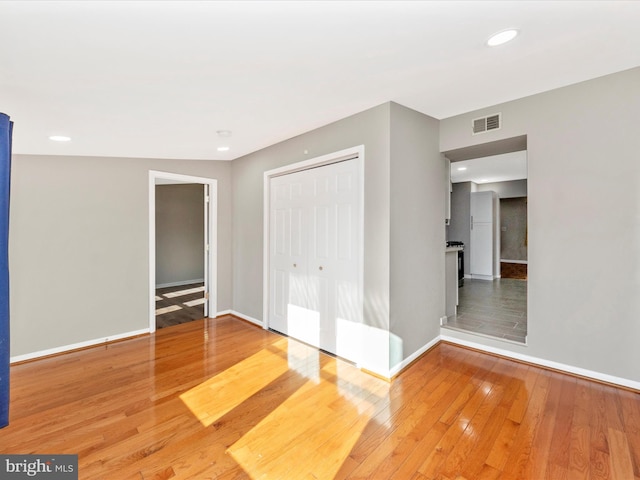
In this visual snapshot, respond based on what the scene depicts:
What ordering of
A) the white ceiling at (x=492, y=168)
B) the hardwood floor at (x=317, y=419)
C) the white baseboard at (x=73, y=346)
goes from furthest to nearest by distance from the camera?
the white ceiling at (x=492, y=168)
the white baseboard at (x=73, y=346)
the hardwood floor at (x=317, y=419)

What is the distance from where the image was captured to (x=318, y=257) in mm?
3451

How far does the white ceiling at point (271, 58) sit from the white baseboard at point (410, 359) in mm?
2450

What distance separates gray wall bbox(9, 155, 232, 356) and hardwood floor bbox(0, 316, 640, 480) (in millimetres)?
506

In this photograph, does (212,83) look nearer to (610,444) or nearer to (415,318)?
(415,318)

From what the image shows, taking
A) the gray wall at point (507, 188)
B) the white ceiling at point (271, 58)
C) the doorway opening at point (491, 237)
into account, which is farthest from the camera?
the gray wall at point (507, 188)

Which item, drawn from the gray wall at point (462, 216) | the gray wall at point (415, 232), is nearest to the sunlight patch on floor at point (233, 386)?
the gray wall at point (415, 232)

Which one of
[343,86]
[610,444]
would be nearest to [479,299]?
[610,444]

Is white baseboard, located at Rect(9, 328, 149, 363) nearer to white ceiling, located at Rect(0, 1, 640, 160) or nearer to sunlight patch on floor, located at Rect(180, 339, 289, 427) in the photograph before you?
sunlight patch on floor, located at Rect(180, 339, 289, 427)

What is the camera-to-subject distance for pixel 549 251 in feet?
9.30

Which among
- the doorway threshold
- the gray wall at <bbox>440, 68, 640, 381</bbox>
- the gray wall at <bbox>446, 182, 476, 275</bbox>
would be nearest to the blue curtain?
the doorway threshold

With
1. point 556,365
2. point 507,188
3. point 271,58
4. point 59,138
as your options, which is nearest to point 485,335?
point 556,365

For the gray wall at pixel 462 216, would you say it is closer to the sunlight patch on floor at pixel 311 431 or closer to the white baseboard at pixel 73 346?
the sunlight patch on floor at pixel 311 431

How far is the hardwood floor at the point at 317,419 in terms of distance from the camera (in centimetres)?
175

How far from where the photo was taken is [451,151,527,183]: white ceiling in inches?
205
